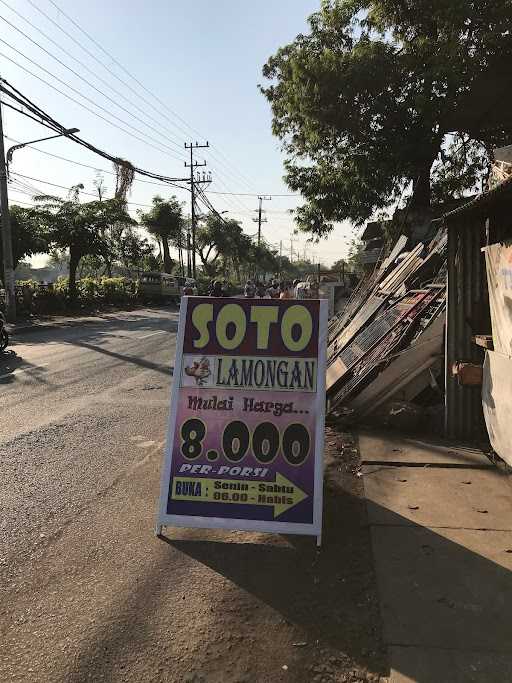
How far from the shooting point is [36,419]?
677 centimetres

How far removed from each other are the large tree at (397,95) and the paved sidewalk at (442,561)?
11.9m

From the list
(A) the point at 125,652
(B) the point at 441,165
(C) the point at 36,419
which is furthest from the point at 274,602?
(B) the point at 441,165

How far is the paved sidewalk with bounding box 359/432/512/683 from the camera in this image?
247 cm

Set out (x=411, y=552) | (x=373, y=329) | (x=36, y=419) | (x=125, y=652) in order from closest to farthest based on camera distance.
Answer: (x=125, y=652), (x=411, y=552), (x=36, y=419), (x=373, y=329)

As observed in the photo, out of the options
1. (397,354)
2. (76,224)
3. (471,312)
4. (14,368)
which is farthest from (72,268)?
(471,312)

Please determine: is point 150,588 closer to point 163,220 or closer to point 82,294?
point 82,294

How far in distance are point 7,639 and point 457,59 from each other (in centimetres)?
1510

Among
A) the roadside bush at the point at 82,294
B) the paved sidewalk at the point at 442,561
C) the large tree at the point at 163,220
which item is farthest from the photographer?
the large tree at the point at 163,220

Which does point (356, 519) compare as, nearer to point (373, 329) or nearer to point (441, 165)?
point (373, 329)

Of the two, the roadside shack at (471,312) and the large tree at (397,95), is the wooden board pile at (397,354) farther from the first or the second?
the large tree at (397,95)

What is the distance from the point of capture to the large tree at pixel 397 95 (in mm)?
13672

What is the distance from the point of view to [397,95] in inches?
589

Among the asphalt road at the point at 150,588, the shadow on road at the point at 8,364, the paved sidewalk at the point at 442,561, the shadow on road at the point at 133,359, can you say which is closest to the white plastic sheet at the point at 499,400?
the paved sidewalk at the point at 442,561

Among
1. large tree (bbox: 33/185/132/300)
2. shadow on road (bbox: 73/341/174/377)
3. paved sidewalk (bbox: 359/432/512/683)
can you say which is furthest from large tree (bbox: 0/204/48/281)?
paved sidewalk (bbox: 359/432/512/683)
